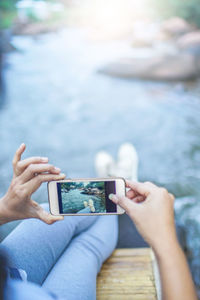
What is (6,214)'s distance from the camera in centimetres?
59

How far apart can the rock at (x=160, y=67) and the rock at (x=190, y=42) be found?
50 mm

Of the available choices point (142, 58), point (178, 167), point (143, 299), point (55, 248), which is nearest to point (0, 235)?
point (55, 248)

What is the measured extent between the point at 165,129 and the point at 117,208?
1394mm

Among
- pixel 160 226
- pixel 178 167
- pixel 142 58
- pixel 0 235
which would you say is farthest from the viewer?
pixel 142 58

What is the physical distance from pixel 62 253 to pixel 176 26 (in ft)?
5.44

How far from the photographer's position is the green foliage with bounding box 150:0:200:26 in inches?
73.6

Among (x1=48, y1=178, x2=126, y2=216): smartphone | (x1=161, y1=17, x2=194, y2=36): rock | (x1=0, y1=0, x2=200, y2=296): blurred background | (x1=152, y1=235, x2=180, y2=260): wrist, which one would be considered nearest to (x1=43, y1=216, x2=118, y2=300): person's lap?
(x1=48, y1=178, x2=126, y2=216): smartphone

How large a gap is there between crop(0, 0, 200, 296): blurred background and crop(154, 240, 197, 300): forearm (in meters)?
1.43

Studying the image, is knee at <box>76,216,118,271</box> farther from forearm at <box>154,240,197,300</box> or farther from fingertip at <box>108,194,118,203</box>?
forearm at <box>154,240,197,300</box>

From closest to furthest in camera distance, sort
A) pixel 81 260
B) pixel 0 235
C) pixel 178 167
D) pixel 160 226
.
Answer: pixel 160 226 → pixel 81 260 → pixel 0 235 → pixel 178 167

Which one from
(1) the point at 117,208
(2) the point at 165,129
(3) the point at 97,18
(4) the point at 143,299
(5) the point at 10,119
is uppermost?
(3) the point at 97,18

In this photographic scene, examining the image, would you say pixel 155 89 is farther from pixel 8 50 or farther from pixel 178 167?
pixel 8 50

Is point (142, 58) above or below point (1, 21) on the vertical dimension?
below

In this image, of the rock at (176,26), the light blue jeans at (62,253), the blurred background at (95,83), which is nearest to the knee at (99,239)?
the light blue jeans at (62,253)
